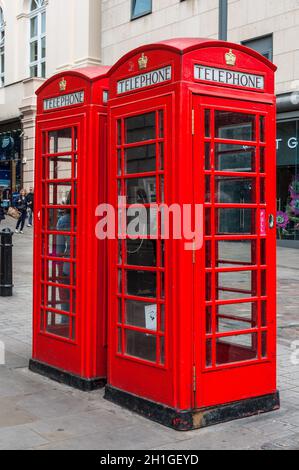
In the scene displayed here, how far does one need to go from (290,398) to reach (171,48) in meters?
2.99

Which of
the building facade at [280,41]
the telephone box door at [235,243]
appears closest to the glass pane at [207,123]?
the telephone box door at [235,243]

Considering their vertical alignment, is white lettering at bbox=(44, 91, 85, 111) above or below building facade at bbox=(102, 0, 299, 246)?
below

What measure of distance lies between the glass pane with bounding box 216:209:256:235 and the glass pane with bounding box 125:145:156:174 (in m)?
0.64

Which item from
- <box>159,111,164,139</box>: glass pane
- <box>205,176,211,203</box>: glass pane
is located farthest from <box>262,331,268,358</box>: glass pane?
<box>159,111,164,139</box>: glass pane

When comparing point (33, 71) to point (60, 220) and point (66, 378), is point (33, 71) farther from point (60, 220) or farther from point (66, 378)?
point (66, 378)

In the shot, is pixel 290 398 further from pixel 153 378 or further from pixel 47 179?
pixel 47 179

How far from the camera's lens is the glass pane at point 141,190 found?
447 centimetres

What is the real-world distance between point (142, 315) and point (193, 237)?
2.61ft

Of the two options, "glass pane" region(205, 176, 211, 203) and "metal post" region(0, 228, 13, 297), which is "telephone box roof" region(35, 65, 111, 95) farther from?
"metal post" region(0, 228, 13, 297)

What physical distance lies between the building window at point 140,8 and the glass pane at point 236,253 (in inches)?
791

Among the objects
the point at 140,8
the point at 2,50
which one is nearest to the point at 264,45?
the point at 140,8

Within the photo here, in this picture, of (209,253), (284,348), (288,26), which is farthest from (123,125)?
(288,26)

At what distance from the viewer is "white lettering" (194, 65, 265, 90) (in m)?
4.28

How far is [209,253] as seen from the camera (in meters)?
4.49
